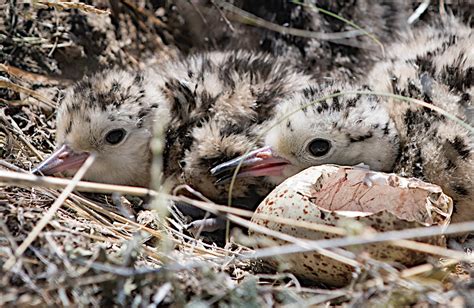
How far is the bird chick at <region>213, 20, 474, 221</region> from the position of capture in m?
2.95

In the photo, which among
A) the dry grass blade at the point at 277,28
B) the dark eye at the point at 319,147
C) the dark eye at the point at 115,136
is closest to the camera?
→ the dark eye at the point at 319,147

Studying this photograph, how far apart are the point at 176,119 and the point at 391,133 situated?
100 centimetres

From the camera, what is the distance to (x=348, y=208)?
8.70 feet

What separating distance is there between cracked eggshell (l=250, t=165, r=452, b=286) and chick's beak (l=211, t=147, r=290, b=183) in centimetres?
39

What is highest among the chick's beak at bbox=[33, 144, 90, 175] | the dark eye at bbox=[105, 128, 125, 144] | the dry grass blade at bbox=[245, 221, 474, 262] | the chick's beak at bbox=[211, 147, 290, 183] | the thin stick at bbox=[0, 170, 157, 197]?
the dark eye at bbox=[105, 128, 125, 144]

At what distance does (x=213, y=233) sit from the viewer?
333 cm

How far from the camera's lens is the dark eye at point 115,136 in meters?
3.37

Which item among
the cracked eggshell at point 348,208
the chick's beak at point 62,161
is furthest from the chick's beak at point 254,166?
the chick's beak at point 62,161

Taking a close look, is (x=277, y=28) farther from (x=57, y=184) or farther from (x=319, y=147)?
(x=57, y=184)

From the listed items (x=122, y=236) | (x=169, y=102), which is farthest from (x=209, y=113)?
(x=122, y=236)

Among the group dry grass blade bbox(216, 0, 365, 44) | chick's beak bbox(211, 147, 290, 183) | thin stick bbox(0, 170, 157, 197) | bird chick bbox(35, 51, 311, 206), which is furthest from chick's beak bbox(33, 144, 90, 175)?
dry grass blade bbox(216, 0, 365, 44)

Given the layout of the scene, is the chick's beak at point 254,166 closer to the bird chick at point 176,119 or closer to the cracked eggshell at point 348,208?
the bird chick at point 176,119

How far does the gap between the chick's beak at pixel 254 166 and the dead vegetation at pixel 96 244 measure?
23cm

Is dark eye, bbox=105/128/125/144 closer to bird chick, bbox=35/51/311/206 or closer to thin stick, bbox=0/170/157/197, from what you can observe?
bird chick, bbox=35/51/311/206
